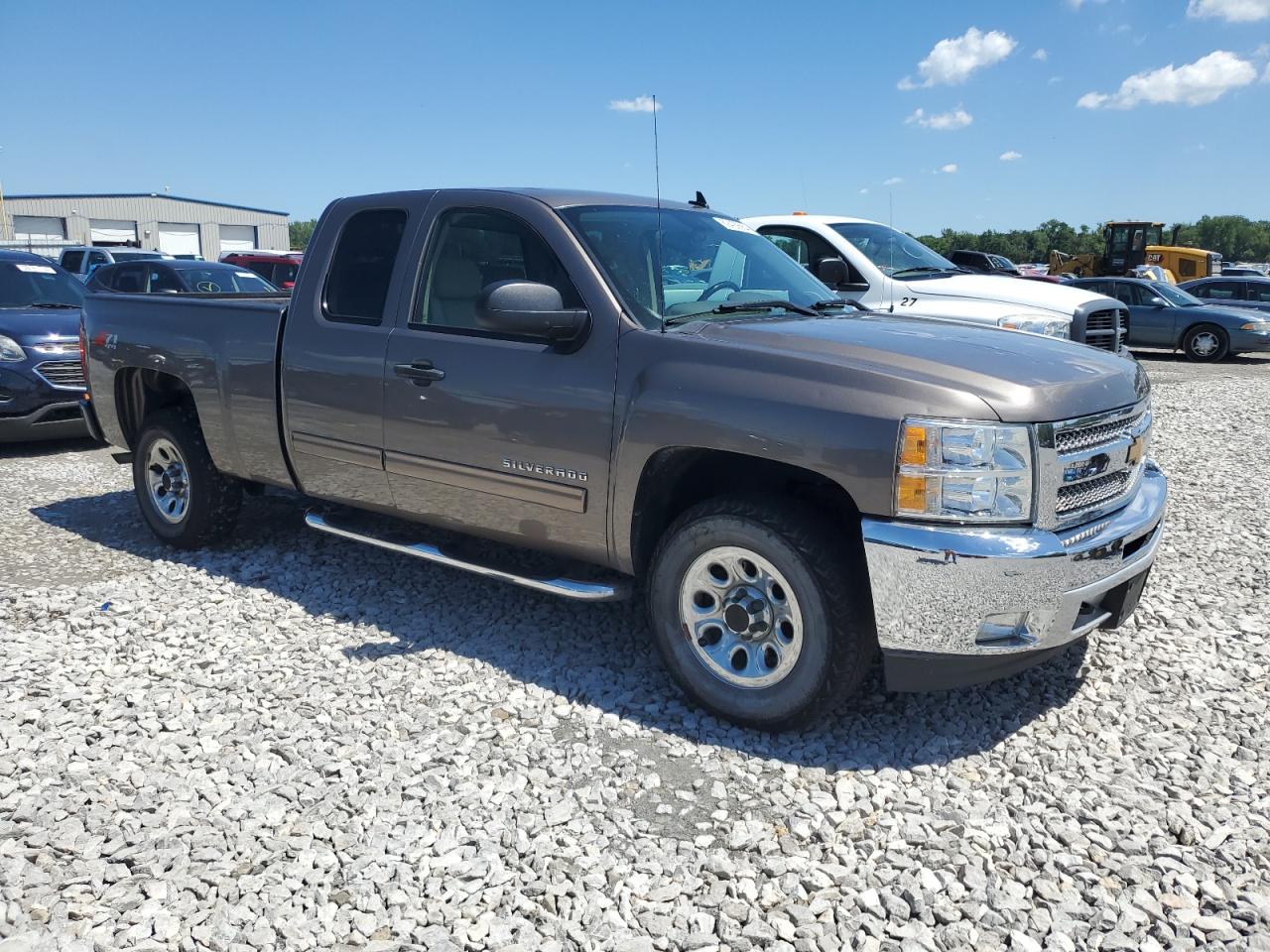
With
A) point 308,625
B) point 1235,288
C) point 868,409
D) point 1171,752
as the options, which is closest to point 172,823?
point 308,625

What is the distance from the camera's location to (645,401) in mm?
3639

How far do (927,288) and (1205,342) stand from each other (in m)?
12.7

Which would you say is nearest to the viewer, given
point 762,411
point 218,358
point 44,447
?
point 762,411

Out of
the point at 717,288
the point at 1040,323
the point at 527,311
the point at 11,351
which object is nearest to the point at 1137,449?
the point at 717,288

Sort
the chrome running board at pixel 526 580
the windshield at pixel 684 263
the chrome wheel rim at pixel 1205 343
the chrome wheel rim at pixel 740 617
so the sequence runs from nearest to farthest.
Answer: the chrome wheel rim at pixel 740 617 < the chrome running board at pixel 526 580 < the windshield at pixel 684 263 < the chrome wheel rim at pixel 1205 343

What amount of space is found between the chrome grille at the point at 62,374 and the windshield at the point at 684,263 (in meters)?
6.31

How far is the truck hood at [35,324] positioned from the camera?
8586 mm

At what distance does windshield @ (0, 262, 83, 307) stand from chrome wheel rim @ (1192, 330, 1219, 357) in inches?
704

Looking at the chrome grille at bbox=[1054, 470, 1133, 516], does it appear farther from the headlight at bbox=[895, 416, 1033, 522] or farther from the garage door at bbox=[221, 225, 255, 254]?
the garage door at bbox=[221, 225, 255, 254]

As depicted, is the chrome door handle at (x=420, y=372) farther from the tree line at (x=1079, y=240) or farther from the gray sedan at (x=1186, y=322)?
the tree line at (x=1079, y=240)

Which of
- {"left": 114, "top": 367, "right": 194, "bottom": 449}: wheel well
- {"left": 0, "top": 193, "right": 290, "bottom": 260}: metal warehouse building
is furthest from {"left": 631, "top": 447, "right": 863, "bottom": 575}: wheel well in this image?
{"left": 0, "top": 193, "right": 290, "bottom": 260}: metal warehouse building

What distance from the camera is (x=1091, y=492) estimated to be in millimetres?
3402

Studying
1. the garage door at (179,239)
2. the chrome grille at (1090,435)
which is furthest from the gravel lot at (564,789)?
the garage door at (179,239)

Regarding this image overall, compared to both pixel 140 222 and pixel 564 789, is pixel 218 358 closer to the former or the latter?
pixel 564 789
